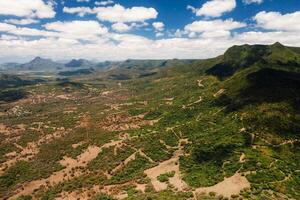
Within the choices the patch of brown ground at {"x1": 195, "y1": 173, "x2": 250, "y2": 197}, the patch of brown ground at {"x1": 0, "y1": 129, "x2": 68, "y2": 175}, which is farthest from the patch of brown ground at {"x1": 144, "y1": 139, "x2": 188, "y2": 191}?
the patch of brown ground at {"x1": 0, "y1": 129, "x2": 68, "y2": 175}

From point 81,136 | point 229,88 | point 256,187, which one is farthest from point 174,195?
point 229,88

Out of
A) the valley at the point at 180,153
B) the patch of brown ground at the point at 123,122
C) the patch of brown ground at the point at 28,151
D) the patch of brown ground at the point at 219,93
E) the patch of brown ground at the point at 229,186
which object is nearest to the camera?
the patch of brown ground at the point at 229,186

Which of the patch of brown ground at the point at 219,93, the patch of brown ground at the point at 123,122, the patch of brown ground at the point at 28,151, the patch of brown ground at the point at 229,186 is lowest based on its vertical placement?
the patch of brown ground at the point at 28,151

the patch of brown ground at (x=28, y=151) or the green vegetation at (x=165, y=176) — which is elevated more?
the green vegetation at (x=165, y=176)

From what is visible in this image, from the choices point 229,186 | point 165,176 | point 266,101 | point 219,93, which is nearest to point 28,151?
point 165,176

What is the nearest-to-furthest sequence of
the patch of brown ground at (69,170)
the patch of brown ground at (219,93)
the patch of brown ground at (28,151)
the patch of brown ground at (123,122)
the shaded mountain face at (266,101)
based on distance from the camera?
the patch of brown ground at (69,170) → the shaded mountain face at (266,101) → the patch of brown ground at (28,151) → the patch of brown ground at (123,122) → the patch of brown ground at (219,93)

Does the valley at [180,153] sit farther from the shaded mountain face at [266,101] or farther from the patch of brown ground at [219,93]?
the patch of brown ground at [219,93]

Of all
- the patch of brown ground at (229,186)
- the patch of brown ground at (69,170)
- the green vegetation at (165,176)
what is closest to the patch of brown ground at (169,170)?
the green vegetation at (165,176)

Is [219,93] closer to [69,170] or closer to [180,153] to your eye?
[180,153]

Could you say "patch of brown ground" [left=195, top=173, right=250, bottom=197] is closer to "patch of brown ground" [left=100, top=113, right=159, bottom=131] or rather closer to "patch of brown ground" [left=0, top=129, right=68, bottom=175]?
"patch of brown ground" [left=0, top=129, right=68, bottom=175]

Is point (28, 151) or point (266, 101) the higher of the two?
point (266, 101)

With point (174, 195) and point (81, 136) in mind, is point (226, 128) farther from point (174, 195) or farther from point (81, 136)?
point (81, 136)
